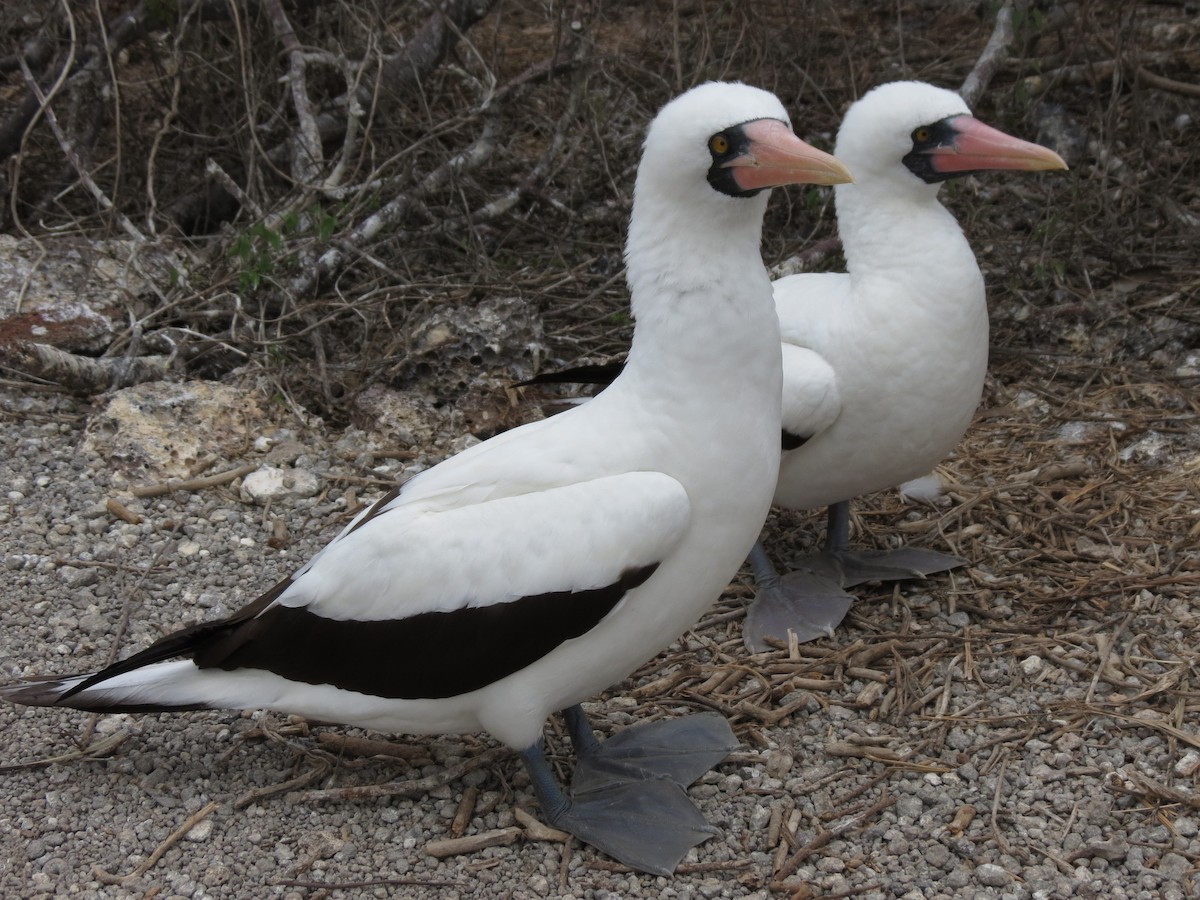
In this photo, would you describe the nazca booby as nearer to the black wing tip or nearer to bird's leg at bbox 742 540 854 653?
bird's leg at bbox 742 540 854 653

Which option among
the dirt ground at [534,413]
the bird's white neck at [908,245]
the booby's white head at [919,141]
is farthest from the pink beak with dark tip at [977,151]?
the dirt ground at [534,413]

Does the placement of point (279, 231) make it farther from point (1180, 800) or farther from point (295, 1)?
point (1180, 800)

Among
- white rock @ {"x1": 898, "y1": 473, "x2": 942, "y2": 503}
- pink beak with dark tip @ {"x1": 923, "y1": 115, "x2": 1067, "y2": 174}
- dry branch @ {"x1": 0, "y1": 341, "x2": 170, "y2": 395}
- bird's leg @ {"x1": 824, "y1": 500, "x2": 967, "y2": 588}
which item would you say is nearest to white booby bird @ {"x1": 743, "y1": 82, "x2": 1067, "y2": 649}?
pink beak with dark tip @ {"x1": 923, "y1": 115, "x2": 1067, "y2": 174}

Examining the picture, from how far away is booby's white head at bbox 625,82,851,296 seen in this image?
2.49m

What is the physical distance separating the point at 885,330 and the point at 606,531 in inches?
50.7

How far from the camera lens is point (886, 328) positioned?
3383 millimetres

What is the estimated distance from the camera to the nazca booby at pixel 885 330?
133 inches

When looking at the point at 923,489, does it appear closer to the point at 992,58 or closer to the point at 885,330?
the point at 885,330

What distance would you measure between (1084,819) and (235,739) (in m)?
1.98

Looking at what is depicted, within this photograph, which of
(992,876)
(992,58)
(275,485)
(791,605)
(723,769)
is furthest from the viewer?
(992,58)

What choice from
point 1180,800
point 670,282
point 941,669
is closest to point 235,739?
point 670,282

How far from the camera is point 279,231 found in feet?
16.4

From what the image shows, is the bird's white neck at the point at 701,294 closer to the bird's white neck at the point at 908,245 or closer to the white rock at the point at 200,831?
the bird's white neck at the point at 908,245

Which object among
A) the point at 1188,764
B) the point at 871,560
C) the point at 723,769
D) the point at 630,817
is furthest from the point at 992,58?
the point at 630,817
